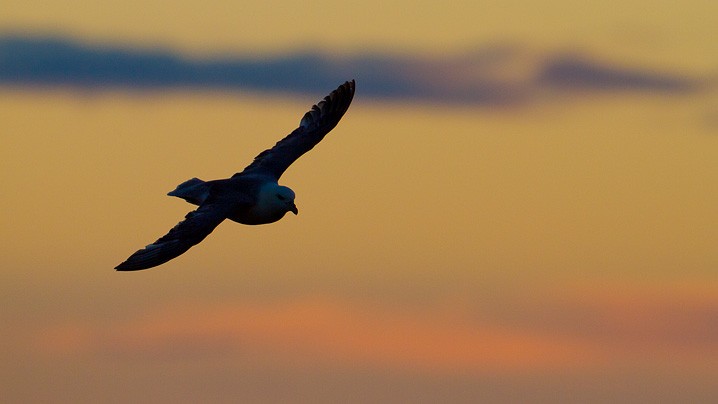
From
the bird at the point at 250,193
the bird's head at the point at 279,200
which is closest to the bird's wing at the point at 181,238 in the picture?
the bird at the point at 250,193

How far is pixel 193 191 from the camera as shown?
3366 centimetres

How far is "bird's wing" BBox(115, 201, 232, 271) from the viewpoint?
95.3 feet

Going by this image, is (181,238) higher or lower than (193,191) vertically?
lower

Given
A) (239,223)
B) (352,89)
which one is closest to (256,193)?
(239,223)

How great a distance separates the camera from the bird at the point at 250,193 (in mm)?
29805

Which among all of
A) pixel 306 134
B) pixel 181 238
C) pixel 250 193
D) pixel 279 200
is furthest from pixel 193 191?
pixel 306 134

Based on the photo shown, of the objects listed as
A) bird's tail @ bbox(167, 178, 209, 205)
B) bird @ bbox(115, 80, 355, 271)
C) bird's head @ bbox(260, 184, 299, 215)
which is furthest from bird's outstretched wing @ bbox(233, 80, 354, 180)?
bird's head @ bbox(260, 184, 299, 215)

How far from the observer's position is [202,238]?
3036 centimetres

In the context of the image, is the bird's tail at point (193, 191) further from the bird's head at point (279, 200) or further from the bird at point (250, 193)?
the bird's head at point (279, 200)

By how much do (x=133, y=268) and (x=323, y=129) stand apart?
29.8 ft

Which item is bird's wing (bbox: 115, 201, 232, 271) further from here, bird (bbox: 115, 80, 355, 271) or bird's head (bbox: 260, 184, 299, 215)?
bird's head (bbox: 260, 184, 299, 215)

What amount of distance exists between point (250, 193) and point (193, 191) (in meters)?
1.32

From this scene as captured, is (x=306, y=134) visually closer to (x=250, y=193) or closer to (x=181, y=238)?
(x=250, y=193)

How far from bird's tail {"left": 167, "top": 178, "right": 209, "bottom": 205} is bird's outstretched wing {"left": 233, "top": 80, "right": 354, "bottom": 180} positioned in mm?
1323
